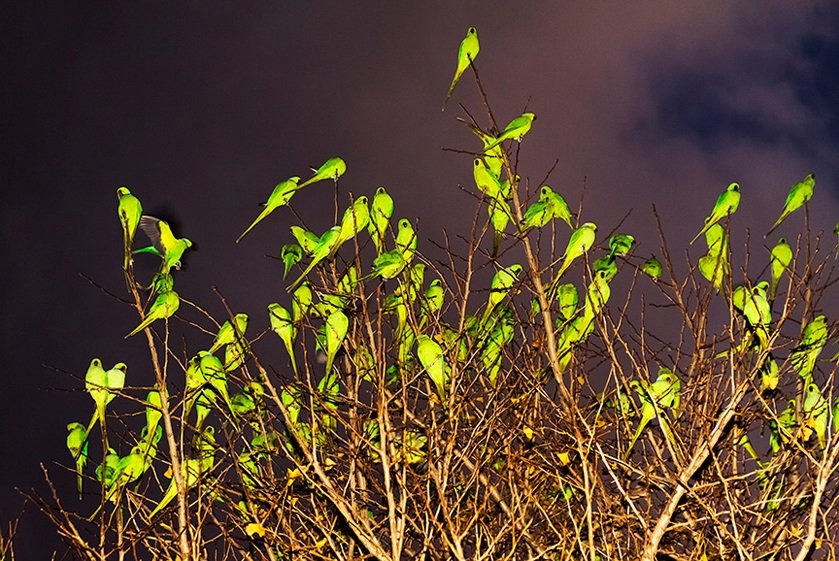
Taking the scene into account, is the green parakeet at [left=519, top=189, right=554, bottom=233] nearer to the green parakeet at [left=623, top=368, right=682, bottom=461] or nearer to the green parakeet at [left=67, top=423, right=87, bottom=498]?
the green parakeet at [left=623, top=368, right=682, bottom=461]

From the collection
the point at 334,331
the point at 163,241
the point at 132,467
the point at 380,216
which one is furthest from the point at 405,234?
the point at 132,467

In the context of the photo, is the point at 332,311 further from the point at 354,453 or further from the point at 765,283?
the point at 765,283

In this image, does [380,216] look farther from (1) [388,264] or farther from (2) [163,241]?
(2) [163,241]

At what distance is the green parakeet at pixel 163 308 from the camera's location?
507 cm

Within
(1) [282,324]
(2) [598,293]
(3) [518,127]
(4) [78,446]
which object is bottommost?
(4) [78,446]

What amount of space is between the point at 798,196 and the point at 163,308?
387 centimetres

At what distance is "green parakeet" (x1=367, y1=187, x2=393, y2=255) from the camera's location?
5348mm

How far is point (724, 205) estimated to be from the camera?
5.40 meters

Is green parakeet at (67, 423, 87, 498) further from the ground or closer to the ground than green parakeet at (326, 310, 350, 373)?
closer to the ground

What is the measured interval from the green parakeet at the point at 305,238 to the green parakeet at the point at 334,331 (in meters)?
0.93

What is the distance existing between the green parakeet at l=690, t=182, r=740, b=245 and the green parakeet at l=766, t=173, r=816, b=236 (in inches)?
13.3

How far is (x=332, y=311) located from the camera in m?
5.41

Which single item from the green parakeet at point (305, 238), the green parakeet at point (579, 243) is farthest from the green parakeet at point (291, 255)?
the green parakeet at point (579, 243)

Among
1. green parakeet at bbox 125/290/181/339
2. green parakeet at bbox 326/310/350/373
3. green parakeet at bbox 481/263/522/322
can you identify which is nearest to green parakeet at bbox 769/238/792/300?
green parakeet at bbox 481/263/522/322
